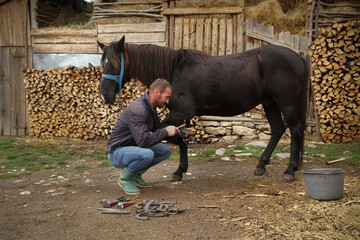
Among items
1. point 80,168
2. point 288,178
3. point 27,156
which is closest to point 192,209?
point 288,178

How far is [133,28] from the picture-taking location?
29.7 feet

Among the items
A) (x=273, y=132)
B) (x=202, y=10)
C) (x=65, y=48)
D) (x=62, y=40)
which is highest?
(x=202, y=10)

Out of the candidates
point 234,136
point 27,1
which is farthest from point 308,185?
point 27,1

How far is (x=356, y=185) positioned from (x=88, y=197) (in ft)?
11.5

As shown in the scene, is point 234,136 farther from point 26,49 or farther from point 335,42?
point 26,49

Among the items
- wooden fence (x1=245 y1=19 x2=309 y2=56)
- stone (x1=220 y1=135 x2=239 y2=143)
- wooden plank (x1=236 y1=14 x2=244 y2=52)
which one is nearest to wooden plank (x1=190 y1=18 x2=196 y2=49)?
wooden plank (x1=236 y1=14 x2=244 y2=52)

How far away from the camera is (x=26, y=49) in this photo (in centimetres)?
994

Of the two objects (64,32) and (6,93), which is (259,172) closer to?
(64,32)

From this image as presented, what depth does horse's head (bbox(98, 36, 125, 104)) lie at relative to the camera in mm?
4496

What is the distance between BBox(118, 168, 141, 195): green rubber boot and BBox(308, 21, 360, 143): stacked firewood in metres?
5.52

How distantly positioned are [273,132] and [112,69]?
2.68 metres

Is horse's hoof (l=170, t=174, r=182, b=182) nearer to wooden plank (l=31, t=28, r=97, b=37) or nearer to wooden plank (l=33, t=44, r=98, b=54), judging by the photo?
wooden plank (l=33, t=44, r=98, b=54)

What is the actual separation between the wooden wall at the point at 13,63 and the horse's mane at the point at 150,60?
22.1 feet

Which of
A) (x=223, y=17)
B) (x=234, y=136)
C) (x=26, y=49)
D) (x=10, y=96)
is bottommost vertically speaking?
(x=234, y=136)
